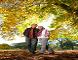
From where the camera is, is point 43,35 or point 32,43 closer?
point 43,35

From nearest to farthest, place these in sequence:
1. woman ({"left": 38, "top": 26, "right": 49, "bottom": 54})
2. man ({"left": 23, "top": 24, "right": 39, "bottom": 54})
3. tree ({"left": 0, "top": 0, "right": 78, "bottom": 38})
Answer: woman ({"left": 38, "top": 26, "right": 49, "bottom": 54}) < man ({"left": 23, "top": 24, "right": 39, "bottom": 54}) < tree ({"left": 0, "top": 0, "right": 78, "bottom": 38})

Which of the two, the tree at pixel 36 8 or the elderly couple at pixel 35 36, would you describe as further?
the tree at pixel 36 8

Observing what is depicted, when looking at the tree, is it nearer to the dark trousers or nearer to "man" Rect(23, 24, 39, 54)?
"man" Rect(23, 24, 39, 54)

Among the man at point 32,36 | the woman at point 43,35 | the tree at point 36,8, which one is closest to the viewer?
the woman at point 43,35

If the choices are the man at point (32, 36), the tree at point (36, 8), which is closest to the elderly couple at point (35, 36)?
the man at point (32, 36)

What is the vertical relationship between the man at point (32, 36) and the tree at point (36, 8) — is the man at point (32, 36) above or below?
below

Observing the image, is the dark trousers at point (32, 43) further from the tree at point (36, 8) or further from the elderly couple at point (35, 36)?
the tree at point (36, 8)

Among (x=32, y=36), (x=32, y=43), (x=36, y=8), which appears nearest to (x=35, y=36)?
(x=32, y=36)

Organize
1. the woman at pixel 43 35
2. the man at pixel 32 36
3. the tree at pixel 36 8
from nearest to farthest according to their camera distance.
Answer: the woman at pixel 43 35 → the man at pixel 32 36 → the tree at pixel 36 8

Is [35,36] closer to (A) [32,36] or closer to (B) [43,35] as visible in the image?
(A) [32,36]

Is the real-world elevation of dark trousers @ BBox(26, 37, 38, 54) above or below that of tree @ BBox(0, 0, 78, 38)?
below

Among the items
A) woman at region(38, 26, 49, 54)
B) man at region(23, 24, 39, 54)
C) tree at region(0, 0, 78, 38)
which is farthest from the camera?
tree at region(0, 0, 78, 38)

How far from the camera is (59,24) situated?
96.1 feet

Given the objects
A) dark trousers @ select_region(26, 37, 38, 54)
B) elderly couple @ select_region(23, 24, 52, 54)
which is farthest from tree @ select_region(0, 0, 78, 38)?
dark trousers @ select_region(26, 37, 38, 54)
